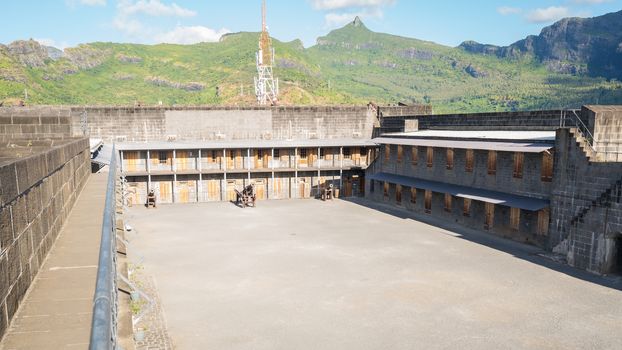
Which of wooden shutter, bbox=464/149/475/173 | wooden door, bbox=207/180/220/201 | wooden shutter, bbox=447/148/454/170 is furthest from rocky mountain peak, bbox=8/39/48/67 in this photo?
wooden shutter, bbox=464/149/475/173

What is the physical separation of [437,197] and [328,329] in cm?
2073

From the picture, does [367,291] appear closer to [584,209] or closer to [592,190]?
[584,209]

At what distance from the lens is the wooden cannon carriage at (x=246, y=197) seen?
39.8 metres

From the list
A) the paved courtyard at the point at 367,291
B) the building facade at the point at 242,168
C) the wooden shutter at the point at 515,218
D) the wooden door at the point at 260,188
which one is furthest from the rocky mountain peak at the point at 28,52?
the wooden shutter at the point at 515,218

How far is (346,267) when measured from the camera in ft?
73.8

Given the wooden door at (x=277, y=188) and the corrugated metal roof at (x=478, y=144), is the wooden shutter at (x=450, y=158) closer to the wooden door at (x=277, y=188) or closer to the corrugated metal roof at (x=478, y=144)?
the corrugated metal roof at (x=478, y=144)

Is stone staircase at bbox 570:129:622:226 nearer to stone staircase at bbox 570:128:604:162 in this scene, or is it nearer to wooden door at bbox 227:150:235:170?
stone staircase at bbox 570:128:604:162

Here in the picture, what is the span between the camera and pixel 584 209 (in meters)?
22.4

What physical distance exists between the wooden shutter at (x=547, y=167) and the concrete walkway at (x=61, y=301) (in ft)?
80.3

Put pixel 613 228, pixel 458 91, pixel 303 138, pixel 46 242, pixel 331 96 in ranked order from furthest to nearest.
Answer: pixel 458 91
pixel 331 96
pixel 303 138
pixel 613 228
pixel 46 242

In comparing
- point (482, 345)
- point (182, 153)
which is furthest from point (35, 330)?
point (182, 153)

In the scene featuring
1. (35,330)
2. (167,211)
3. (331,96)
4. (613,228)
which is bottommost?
(167,211)

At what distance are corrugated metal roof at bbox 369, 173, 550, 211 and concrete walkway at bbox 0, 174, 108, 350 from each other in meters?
23.7

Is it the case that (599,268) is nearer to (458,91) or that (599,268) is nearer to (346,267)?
(346,267)
